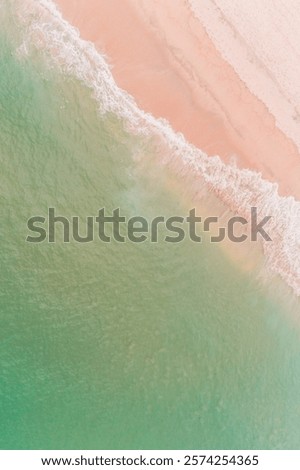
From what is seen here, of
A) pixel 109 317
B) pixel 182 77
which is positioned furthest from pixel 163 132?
pixel 109 317

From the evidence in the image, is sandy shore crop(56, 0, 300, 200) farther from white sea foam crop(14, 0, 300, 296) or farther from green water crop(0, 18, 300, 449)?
green water crop(0, 18, 300, 449)

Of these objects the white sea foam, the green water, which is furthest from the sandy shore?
Result: the green water

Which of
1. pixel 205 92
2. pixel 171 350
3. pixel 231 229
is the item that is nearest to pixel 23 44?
pixel 205 92

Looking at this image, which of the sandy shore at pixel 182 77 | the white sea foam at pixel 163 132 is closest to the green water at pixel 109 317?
the white sea foam at pixel 163 132

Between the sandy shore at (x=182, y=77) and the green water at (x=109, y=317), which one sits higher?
the sandy shore at (x=182, y=77)

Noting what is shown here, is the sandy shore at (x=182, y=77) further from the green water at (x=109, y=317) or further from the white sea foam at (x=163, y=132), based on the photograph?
the green water at (x=109, y=317)
